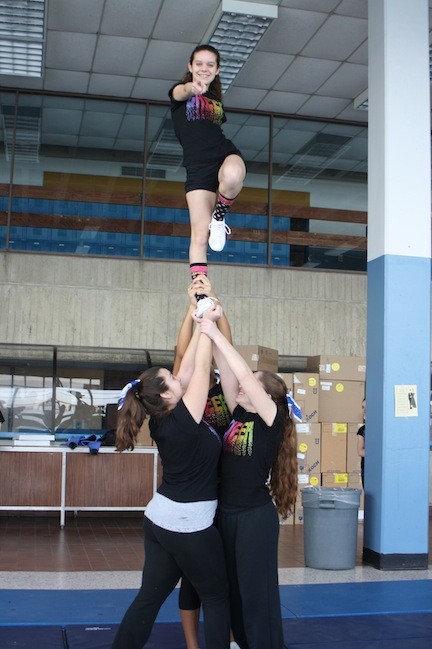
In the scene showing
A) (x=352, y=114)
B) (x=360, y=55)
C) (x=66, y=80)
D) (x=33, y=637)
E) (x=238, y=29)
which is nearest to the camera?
(x=33, y=637)

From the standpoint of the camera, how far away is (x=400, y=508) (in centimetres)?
647

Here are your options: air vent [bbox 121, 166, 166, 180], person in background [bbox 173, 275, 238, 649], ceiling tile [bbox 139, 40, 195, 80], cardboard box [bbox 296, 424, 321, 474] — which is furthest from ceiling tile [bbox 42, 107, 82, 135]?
person in background [bbox 173, 275, 238, 649]

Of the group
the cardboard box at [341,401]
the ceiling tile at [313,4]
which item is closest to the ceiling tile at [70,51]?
the ceiling tile at [313,4]

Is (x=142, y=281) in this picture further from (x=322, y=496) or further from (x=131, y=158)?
(x=322, y=496)

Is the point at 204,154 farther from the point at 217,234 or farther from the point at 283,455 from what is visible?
the point at 283,455

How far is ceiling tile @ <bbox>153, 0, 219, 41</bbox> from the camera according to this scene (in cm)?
783

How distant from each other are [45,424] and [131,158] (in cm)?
360

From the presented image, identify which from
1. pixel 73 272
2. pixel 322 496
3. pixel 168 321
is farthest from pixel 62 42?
pixel 322 496

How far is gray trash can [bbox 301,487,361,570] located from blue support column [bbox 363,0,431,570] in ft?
0.51

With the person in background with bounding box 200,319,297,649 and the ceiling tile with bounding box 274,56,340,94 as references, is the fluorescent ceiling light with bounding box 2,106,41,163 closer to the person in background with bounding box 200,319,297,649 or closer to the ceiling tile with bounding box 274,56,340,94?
the ceiling tile with bounding box 274,56,340,94

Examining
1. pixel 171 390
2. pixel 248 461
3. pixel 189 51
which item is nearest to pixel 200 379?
pixel 171 390

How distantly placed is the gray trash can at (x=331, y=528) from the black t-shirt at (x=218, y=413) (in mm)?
3124

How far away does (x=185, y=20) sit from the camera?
8.15 m

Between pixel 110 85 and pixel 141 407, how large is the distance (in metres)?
7.34
